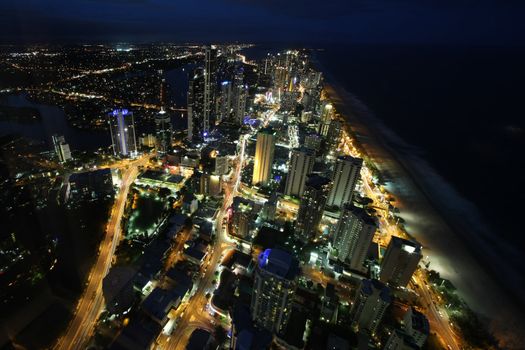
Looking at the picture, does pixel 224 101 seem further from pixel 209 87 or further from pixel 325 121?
pixel 325 121

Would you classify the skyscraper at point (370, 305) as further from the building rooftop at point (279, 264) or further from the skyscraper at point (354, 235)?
the building rooftop at point (279, 264)

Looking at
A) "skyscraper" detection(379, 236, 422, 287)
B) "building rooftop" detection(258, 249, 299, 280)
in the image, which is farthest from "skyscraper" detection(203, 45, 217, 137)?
"skyscraper" detection(379, 236, 422, 287)

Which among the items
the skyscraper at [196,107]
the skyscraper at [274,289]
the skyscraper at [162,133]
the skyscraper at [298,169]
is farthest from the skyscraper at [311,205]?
the skyscraper at [196,107]

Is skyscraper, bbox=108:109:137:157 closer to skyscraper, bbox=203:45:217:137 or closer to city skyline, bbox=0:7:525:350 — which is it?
city skyline, bbox=0:7:525:350

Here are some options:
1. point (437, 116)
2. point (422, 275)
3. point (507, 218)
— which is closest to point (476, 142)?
point (437, 116)

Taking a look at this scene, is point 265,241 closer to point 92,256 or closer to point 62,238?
point 92,256

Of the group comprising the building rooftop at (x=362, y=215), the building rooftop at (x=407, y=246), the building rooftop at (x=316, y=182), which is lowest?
the building rooftop at (x=407, y=246)
